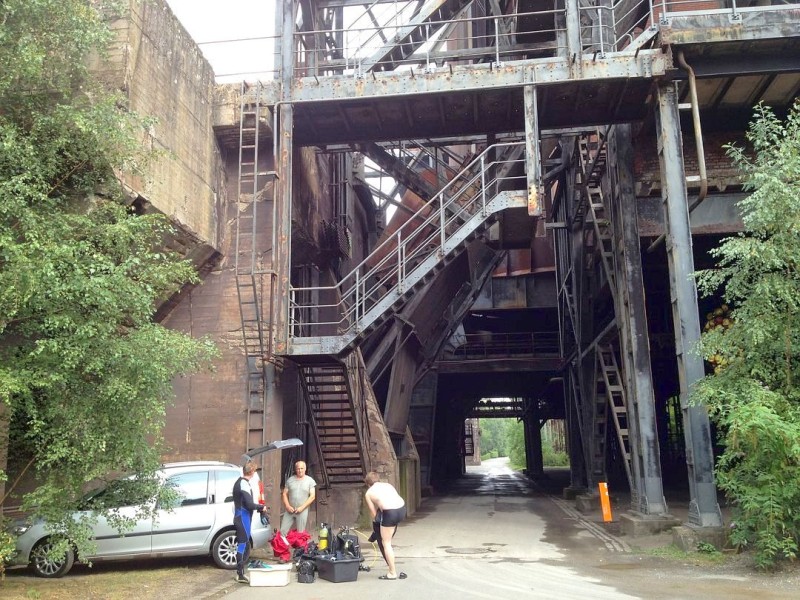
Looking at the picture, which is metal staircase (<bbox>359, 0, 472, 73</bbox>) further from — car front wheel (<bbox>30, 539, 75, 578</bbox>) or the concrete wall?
car front wheel (<bbox>30, 539, 75, 578</bbox>)

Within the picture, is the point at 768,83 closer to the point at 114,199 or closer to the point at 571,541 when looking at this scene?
the point at 571,541

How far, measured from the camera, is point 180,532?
9.73 meters

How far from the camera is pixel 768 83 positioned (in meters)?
13.2

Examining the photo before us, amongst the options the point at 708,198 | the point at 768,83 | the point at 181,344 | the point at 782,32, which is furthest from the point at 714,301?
the point at 181,344

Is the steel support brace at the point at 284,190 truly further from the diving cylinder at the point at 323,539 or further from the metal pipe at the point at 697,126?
the metal pipe at the point at 697,126

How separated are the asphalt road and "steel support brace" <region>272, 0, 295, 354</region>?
14.3 ft

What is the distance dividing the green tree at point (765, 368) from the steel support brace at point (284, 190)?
23.1 feet

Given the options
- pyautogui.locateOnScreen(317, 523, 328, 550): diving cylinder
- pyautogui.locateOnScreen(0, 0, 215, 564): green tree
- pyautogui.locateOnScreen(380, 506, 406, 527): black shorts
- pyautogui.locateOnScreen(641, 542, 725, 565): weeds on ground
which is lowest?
pyautogui.locateOnScreen(641, 542, 725, 565): weeds on ground

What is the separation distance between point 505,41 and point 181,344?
42.0 feet

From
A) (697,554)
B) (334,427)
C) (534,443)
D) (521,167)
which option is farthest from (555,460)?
(697,554)

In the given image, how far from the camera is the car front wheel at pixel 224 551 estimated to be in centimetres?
983

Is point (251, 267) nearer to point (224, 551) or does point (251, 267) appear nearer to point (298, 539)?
point (224, 551)

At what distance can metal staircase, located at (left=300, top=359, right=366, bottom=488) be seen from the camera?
13891mm

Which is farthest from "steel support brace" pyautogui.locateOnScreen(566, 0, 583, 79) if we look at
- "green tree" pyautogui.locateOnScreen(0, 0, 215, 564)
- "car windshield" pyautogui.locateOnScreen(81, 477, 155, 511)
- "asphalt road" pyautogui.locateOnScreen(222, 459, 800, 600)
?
"car windshield" pyautogui.locateOnScreen(81, 477, 155, 511)
